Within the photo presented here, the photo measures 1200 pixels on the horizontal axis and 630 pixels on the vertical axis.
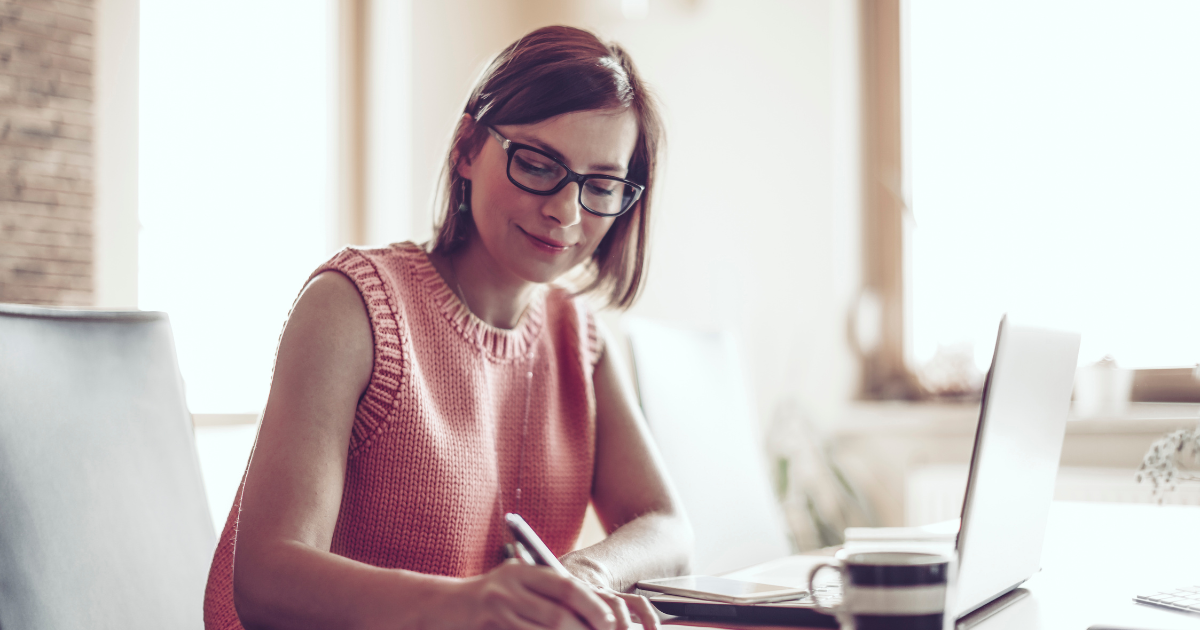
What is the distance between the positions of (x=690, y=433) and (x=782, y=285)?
1550 mm

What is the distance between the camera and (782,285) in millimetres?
3102

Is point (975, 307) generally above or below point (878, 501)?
above

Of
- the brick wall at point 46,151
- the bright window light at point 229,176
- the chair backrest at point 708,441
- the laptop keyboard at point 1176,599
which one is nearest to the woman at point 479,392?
the chair backrest at point 708,441

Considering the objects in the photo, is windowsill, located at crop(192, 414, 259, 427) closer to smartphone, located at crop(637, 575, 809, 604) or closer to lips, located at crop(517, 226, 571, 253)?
lips, located at crop(517, 226, 571, 253)

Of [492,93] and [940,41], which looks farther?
[940,41]

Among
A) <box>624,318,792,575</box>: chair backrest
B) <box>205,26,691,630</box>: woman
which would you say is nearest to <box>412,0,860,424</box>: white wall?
<box>624,318,792,575</box>: chair backrest

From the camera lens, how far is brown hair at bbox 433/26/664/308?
111 centimetres

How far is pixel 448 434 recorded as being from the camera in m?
1.13

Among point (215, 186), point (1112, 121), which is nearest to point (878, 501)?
point (1112, 121)

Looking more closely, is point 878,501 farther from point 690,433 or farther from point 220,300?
point 220,300

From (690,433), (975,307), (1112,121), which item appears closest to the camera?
(690,433)

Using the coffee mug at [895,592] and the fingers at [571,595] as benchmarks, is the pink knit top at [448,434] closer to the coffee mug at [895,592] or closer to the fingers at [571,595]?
the fingers at [571,595]

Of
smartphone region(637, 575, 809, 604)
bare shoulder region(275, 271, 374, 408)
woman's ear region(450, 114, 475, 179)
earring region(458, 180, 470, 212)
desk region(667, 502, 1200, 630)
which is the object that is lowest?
desk region(667, 502, 1200, 630)

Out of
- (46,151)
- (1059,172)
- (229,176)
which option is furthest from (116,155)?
(1059,172)
